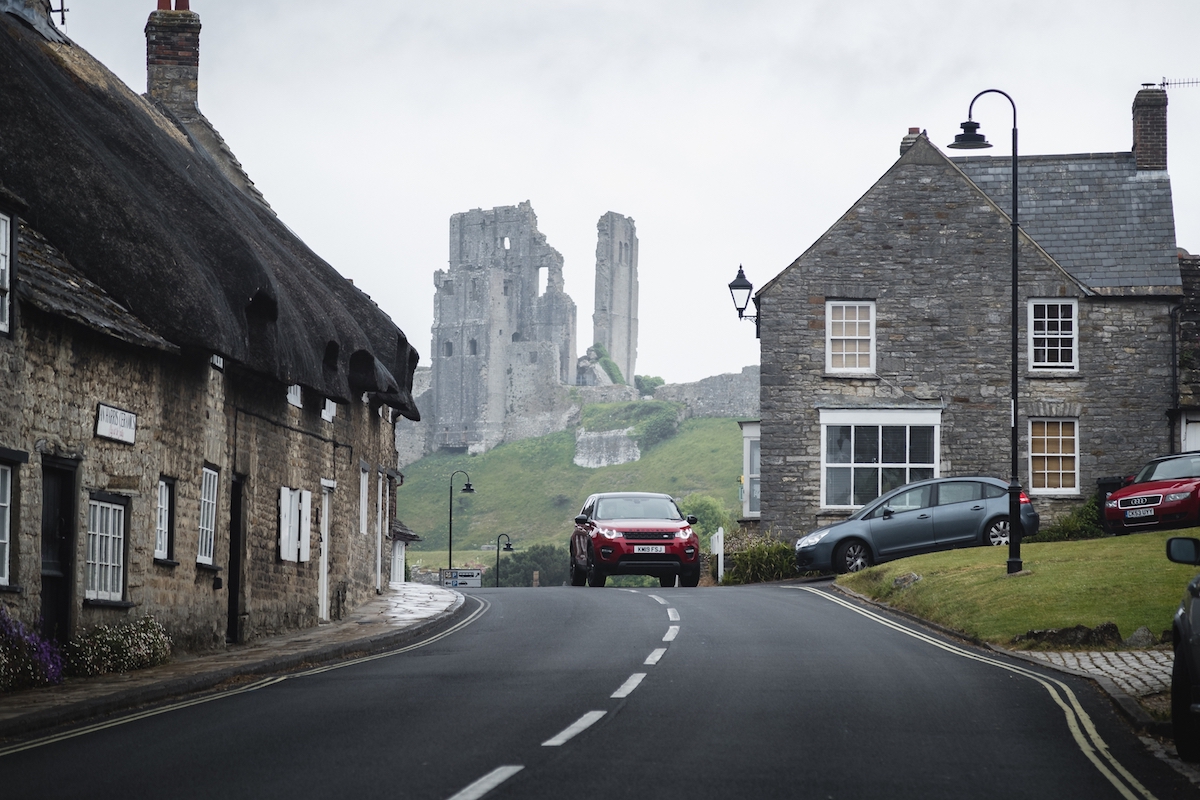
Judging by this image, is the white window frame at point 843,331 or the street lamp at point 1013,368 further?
the white window frame at point 843,331

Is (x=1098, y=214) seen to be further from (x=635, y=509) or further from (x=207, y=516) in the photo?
(x=207, y=516)

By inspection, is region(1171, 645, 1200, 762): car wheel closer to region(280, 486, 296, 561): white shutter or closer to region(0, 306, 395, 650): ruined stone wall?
region(0, 306, 395, 650): ruined stone wall

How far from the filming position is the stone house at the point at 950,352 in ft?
108

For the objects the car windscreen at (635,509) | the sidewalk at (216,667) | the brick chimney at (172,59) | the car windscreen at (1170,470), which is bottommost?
the sidewalk at (216,667)

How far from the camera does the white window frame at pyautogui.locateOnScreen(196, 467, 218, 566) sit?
17453mm

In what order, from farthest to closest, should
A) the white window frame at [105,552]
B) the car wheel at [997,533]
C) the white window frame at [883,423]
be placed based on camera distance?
the white window frame at [883,423] < the car wheel at [997,533] < the white window frame at [105,552]

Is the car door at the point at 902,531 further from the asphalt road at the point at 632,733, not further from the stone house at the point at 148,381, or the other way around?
the asphalt road at the point at 632,733

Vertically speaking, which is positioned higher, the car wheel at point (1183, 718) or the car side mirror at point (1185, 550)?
the car side mirror at point (1185, 550)

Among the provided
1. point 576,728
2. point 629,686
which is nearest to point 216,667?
point 629,686

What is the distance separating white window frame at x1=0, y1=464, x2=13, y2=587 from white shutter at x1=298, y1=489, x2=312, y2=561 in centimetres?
776

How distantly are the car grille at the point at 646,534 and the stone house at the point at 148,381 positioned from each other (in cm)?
517

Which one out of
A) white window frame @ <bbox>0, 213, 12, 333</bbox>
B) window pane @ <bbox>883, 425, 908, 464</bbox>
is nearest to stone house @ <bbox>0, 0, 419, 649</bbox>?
white window frame @ <bbox>0, 213, 12, 333</bbox>

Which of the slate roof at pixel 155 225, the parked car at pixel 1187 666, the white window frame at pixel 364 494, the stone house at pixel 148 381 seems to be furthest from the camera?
the white window frame at pixel 364 494

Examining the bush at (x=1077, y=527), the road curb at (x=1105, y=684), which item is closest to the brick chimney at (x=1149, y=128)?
the bush at (x=1077, y=527)
